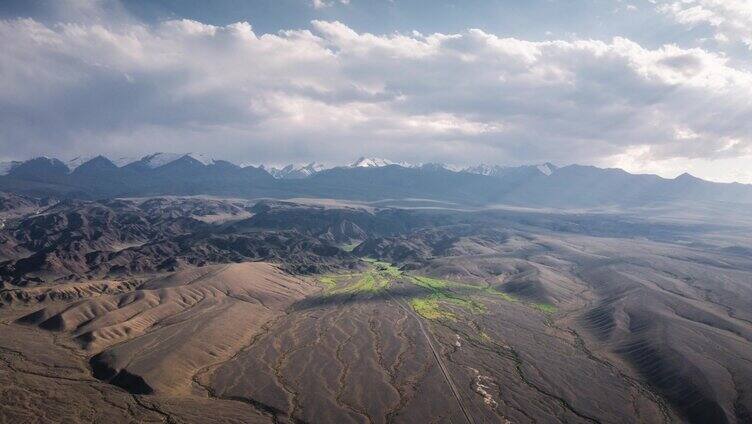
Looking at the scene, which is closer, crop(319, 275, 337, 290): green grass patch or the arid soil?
the arid soil

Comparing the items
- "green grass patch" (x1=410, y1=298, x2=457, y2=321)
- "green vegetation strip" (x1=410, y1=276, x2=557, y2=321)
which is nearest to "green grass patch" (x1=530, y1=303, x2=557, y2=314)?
"green vegetation strip" (x1=410, y1=276, x2=557, y2=321)

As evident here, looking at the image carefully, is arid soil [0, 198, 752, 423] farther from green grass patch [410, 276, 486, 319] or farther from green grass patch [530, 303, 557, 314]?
green grass patch [530, 303, 557, 314]

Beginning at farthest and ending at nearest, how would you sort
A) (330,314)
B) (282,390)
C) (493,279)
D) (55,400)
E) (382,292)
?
(493,279) → (382,292) → (330,314) → (282,390) → (55,400)

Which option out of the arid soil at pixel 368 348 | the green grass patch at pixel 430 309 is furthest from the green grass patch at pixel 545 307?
the green grass patch at pixel 430 309

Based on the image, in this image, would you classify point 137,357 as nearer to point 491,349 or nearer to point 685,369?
point 491,349

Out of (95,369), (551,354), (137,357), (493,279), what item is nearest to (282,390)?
(137,357)

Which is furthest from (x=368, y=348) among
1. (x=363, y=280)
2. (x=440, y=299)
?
(x=363, y=280)

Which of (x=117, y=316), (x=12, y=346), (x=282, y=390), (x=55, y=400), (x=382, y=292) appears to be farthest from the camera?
(x=382, y=292)

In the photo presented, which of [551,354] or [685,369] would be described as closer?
[685,369]

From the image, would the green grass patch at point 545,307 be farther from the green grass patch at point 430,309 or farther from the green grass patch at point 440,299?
the green grass patch at point 430,309

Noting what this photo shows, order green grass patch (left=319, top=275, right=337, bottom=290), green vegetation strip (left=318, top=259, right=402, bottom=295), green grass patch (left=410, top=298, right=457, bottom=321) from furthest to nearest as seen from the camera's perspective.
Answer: green grass patch (left=319, top=275, right=337, bottom=290), green vegetation strip (left=318, top=259, right=402, bottom=295), green grass patch (left=410, top=298, right=457, bottom=321)

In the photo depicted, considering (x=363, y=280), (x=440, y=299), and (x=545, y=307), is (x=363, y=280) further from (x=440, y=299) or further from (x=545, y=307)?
(x=545, y=307)
